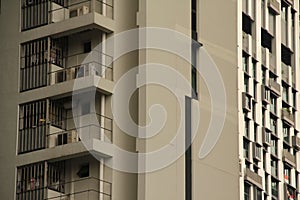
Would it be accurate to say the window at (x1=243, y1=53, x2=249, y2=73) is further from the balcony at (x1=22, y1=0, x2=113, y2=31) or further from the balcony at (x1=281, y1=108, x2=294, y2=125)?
the balcony at (x1=22, y1=0, x2=113, y2=31)

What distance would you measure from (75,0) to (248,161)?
538 inches

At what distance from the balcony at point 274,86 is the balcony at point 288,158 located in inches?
106

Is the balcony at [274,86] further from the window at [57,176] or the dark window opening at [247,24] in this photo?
the window at [57,176]

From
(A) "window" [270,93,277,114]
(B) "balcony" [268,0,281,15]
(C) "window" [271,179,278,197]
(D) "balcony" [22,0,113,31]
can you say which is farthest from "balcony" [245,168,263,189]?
(D) "balcony" [22,0,113,31]

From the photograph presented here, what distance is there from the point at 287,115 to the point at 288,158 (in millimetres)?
2080

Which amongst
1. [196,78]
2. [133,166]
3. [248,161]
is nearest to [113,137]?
[133,166]

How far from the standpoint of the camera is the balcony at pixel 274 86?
63.9 m

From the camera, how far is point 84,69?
47.9 m

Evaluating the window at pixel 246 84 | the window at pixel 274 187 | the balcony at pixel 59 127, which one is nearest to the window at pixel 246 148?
the window at pixel 246 84

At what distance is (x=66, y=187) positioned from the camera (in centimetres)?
4734

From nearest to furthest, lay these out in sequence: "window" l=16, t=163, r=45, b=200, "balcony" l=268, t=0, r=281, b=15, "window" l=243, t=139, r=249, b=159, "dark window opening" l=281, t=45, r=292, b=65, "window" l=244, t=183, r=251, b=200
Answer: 1. "window" l=16, t=163, r=45, b=200
2. "window" l=244, t=183, r=251, b=200
3. "window" l=243, t=139, r=249, b=159
4. "balcony" l=268, t=0, r=281, b=15
5. "dark window opening" l=281, t=45, r=292, b=65

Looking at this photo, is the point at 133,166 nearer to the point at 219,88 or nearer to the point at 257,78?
the point at 219,88

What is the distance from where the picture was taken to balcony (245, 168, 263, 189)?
5897cm

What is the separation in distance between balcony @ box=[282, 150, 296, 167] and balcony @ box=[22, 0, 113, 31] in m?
17.9
